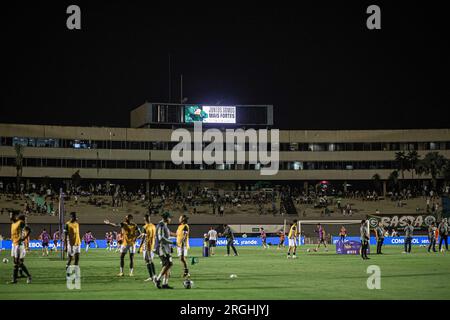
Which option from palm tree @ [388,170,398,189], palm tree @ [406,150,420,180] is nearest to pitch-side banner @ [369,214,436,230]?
palm tree @ [388,170,398,189]

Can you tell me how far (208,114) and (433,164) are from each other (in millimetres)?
36948

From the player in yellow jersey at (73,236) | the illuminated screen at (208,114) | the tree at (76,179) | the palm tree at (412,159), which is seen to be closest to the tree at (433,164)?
the palm tree at (412,159)

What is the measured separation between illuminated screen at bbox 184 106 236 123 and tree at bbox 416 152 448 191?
103 ft

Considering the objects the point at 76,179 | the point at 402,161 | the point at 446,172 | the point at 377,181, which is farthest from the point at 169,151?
the point at 446,172

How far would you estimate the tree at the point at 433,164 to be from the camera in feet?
368

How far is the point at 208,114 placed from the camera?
4670 inches

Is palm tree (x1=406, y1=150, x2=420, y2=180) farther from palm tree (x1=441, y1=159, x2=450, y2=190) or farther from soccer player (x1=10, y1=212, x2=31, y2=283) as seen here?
soccer player (x1=10, y1=212, x2=31, y2=283)

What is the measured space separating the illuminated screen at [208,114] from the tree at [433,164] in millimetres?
31262

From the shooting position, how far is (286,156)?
394 feet

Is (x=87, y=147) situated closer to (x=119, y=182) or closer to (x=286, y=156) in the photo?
(x=119, y=182)

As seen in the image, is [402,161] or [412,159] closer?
[412,159]

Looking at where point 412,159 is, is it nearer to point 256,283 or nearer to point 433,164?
point 433,164

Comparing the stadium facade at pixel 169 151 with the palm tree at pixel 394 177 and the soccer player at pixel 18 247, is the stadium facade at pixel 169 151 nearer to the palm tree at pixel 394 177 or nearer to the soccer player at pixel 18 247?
the palm tree at pixel 394 177

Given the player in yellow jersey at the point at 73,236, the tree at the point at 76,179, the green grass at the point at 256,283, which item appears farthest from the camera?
the tree at the point at 76,179
